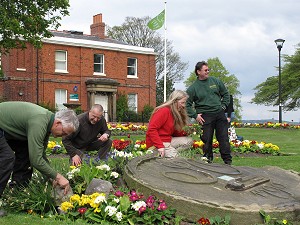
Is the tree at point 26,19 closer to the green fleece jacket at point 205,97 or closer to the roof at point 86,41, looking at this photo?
Result: the roof at point 86,41

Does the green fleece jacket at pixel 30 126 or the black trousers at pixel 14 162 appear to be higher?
the green fleece jacket at pixel 30 126

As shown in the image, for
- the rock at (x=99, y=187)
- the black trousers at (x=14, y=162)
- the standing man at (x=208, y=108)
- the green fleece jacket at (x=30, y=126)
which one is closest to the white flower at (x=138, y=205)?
the rock at (x=99, y=187)

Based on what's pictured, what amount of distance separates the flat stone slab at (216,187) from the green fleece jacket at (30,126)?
3.76ft

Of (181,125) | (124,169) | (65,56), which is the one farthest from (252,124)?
(124,169)

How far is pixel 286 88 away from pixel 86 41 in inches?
968

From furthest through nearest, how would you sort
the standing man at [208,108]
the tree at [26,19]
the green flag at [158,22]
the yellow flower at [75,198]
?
the green flag at [158,22] < the tree at [26,19] < the standing man at [208,108] < the yellow flower at [75,198]

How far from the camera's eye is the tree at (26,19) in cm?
2314

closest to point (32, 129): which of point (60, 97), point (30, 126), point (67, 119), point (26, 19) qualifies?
point (30, 126)

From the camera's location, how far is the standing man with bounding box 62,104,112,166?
25.2 ft

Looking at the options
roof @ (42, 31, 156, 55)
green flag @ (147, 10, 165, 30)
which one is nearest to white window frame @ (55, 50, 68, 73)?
roof @ (42, 31, 156, 55)

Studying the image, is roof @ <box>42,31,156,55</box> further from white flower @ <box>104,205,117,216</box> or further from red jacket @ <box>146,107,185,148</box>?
white flower @ <box>104,205,117,216</box>

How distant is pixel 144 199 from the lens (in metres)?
5.24

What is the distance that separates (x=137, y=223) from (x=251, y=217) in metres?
1.17

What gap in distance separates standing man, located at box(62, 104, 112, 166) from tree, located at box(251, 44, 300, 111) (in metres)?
44.9
